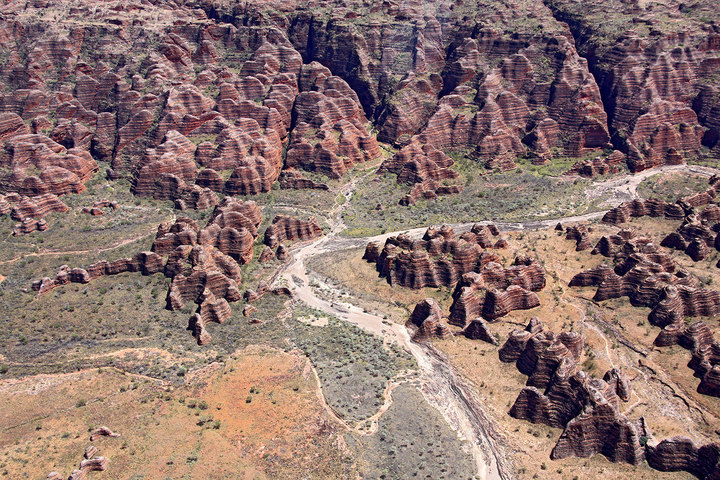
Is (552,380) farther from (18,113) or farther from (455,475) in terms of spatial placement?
(18,113)

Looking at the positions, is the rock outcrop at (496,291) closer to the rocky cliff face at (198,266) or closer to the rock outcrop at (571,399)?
the rock outcrop at (571,399)

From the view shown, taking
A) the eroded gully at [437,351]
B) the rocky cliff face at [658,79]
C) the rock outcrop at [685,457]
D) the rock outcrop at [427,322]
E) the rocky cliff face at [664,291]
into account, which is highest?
the rocky cliff face at [658,79]

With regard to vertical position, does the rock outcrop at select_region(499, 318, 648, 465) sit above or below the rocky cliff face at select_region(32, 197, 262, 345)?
above

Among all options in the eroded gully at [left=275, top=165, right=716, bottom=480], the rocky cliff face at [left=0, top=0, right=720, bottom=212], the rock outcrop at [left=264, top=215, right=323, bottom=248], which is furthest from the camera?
the rocky cliff face at [left=0, top=0, right=720, bottom=212]

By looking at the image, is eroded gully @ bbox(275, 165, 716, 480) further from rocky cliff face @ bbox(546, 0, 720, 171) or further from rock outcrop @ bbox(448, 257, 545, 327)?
rock outcrop @ bbox(448, 257, 545, 327)

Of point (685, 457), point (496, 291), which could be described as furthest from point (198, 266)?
point (685, 457)

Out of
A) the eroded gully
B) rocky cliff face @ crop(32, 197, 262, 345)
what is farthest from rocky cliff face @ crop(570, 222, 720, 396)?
rocky cliff face @ crop(32, 197, 262, 345)

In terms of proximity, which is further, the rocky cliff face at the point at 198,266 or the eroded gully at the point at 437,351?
the rocky cliff face at the point at 198,266

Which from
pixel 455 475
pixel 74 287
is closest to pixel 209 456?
pixel 455 475

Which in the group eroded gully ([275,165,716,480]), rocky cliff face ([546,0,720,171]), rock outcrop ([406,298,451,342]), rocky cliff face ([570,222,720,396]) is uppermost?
rocky cliff face ([546,0,720,171])

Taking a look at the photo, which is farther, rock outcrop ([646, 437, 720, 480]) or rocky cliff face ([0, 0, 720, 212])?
rocky cliff face ([0, 0, 720, 212])

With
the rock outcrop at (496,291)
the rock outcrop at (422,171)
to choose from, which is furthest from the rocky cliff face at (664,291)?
the rock outcrop at (422,171)
